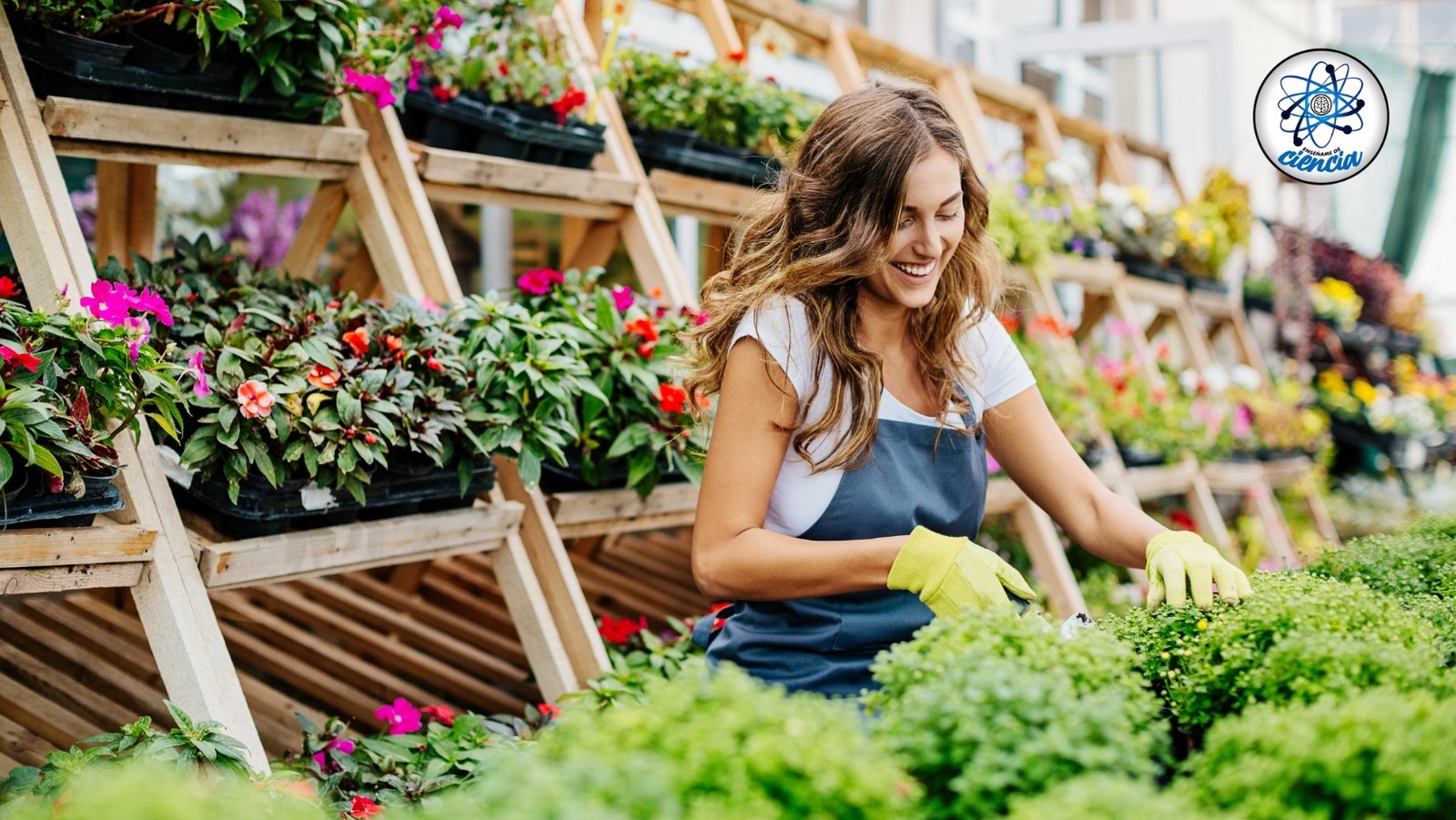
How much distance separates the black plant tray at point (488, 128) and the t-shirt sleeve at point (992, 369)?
114cm

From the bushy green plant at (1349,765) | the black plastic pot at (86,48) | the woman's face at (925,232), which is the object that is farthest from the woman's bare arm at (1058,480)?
the black plastic pot at (86,48)

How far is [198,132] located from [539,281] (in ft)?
2.24

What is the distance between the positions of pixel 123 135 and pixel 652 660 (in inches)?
50.0

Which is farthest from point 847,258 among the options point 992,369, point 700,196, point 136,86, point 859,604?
point 700,196

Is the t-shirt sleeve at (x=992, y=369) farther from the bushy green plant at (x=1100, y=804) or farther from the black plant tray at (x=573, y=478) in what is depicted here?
the bushy green plant at (x=1100, y=804)

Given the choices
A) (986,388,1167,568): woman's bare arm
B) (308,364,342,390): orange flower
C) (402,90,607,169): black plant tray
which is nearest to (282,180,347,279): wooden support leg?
(402,90,607,169): black plant tray

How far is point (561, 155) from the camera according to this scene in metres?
2.63

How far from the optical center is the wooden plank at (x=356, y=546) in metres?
1.75

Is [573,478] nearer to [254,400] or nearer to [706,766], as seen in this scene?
[254,400]

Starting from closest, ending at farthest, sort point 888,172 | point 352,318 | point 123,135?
1. point 888,172
2. point 123,135
3. point 352,318

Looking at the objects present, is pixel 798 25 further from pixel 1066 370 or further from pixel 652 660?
pixel 652 660

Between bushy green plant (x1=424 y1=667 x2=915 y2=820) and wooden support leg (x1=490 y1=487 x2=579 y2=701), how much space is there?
1272 mm

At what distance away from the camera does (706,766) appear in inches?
31.2

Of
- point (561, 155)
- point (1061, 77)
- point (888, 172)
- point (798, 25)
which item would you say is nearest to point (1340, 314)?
point (1061, 77)
